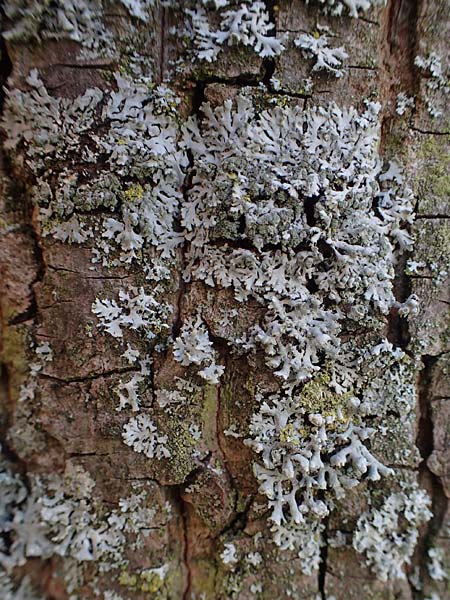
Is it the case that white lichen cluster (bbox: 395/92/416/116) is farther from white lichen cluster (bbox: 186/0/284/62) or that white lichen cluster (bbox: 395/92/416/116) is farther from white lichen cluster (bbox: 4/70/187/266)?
white lichen cluster (bbox: 4/70/187/266)

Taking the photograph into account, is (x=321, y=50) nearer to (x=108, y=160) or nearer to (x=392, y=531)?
(x=108, y=160)

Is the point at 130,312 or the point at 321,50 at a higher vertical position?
the point at 321,50

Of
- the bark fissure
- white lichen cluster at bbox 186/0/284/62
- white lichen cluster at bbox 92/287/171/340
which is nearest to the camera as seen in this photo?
white lichen cluster at bbox 186/0/284/62

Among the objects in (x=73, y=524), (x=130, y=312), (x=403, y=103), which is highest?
(x=403, y=103)

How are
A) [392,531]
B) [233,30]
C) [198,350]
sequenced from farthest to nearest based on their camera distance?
[392,531], [198,350], [233,30]

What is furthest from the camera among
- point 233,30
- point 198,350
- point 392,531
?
point 392,531

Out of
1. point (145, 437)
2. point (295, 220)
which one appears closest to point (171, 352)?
point (145, 437)

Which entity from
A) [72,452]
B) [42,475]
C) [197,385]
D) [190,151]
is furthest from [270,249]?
[42,475]

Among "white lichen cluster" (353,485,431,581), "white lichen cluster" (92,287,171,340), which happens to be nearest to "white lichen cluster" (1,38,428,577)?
"white lichen cluster" (92,287,171,340)
